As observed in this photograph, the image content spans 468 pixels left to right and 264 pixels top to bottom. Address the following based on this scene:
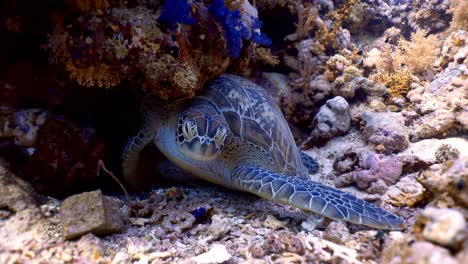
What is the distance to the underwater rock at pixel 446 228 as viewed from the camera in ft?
3.51

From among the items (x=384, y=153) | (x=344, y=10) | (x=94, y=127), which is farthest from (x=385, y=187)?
(x=344, y=10)

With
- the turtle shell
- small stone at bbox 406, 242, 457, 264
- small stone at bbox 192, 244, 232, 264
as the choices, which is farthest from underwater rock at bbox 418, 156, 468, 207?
the turtle shell

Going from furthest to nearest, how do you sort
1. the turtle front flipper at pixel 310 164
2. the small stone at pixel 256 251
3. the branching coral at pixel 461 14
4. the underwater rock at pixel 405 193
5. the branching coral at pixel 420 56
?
the branching coral at pixel 420 56, the branching coral at pixel 461 14, the turtle front flipper at pixel 310 164, the underwater rock at pixel 405 193, the small stone at pixel 256 251

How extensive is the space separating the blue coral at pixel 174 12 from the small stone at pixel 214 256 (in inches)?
68.1

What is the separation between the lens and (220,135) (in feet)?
8.91

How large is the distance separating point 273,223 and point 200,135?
39.2 inches

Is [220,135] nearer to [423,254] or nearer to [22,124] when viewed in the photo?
[22,124]

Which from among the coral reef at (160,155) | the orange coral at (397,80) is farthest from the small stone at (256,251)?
the orange coral at (397,80)

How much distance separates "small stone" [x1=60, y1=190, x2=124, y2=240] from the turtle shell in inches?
62.1

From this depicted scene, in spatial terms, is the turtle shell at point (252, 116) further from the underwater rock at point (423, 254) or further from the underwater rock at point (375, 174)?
the underwater rock at point (423, 254)

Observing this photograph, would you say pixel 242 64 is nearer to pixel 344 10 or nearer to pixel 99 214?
pixel 99 214

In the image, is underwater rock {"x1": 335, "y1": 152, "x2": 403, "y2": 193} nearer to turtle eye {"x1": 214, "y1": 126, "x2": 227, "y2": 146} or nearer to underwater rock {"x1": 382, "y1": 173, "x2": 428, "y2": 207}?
underwater rock {"x1": 382, "y1": 173, "x2": 428, "y2": 207}

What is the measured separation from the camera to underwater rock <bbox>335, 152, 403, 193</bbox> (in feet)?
10.5

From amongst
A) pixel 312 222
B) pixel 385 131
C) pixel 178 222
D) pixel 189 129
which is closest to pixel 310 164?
pixel 385 131
